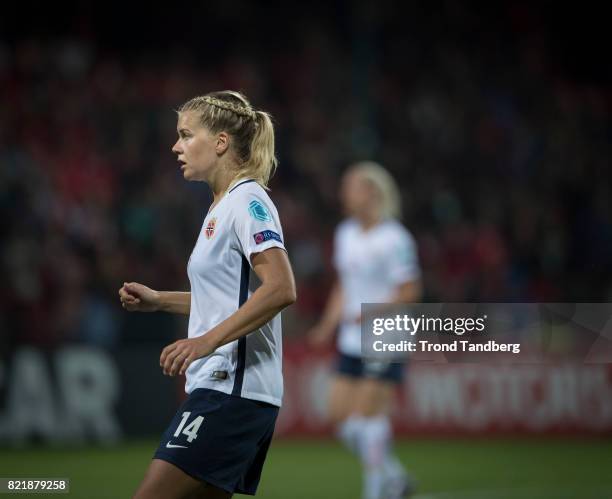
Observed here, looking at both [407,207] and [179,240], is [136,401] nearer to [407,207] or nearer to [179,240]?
[179,240]

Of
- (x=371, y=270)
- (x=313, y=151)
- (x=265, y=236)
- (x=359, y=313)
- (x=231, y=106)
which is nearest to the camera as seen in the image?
(x=265, y=236)

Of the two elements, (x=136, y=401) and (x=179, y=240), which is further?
(x=179, y=240)

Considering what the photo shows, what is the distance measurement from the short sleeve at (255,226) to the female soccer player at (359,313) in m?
4.13

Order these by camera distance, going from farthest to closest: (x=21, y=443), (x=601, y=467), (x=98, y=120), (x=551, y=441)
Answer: (x=98, y=120), (x=551, y=441), (x=21, y=443), (x=601, y=467)

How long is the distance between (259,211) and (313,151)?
A: 11.9 metres

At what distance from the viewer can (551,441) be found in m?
12.2

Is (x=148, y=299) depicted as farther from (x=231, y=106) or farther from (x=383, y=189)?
(x=383, y=189)

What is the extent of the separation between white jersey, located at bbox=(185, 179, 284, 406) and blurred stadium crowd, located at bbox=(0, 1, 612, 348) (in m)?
7.63

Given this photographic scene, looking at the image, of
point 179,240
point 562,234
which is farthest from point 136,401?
point 562,234

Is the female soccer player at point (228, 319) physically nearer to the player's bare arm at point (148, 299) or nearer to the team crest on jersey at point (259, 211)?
the team crest on jersey at point (259, 211)

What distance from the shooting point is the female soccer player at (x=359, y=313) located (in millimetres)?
7961

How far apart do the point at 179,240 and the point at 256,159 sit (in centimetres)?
933

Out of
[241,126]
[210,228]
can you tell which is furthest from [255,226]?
[241,126]

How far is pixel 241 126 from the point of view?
13.5 feet
